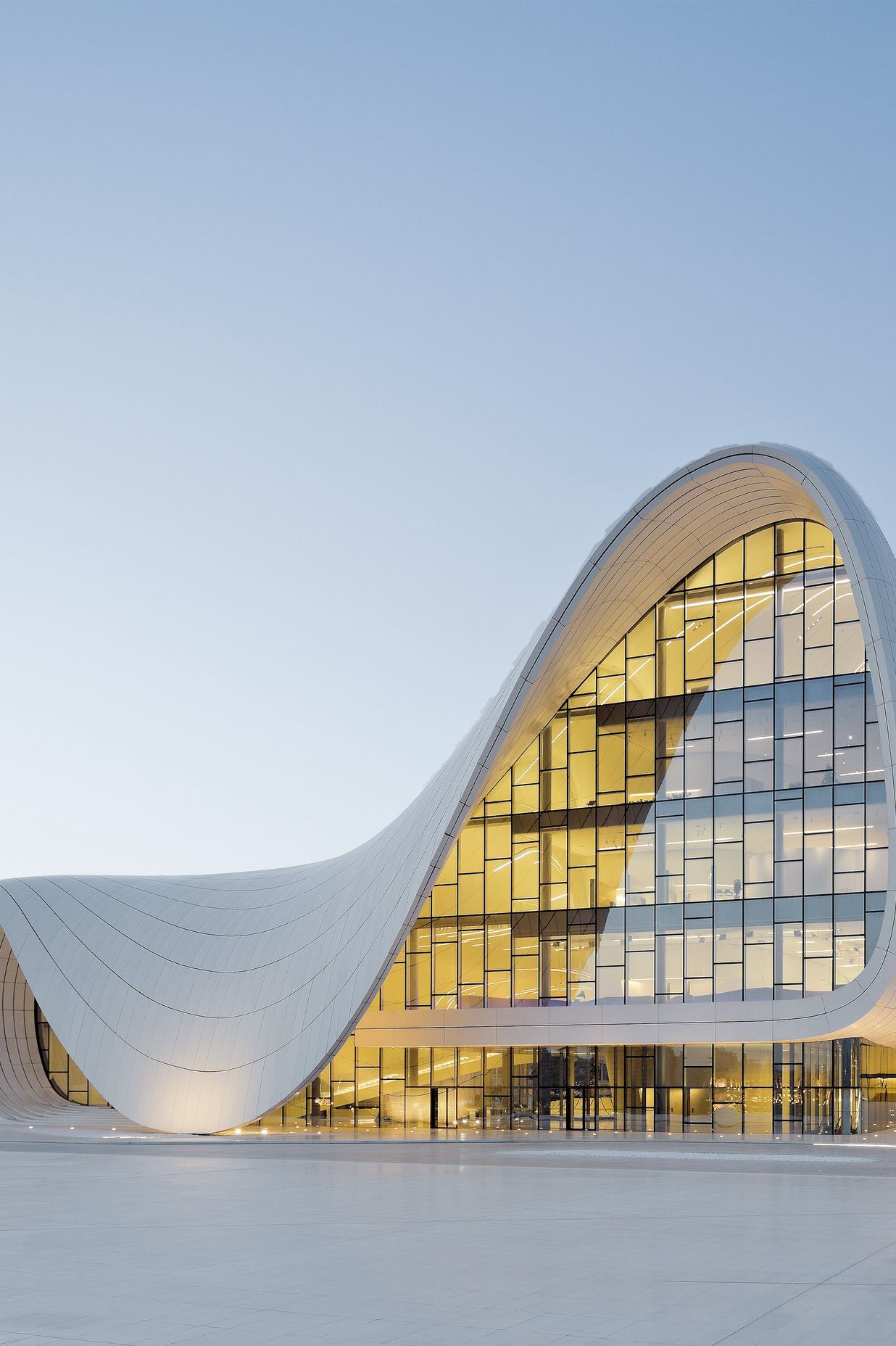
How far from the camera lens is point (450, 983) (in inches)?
1746

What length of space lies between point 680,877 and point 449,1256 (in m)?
29.5

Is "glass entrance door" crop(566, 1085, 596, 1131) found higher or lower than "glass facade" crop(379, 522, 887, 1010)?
lower

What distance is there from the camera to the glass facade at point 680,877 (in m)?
39.0

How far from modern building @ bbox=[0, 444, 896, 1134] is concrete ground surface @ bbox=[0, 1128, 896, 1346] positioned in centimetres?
1513

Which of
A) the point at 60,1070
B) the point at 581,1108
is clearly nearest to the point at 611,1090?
the point at 581,1108

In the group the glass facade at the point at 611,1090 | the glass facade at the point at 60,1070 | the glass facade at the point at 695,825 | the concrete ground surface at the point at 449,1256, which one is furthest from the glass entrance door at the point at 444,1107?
the concrete ground surface at the point at 449,1256

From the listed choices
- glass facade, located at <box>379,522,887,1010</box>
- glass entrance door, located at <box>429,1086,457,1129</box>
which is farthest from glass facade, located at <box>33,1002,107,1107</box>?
glass entrance door, located at <box>429,1086,457,1129</box>

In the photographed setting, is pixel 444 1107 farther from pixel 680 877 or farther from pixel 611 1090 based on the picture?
pixel 680 877

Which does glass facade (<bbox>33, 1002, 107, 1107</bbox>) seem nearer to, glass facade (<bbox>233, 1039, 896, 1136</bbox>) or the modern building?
the modern building

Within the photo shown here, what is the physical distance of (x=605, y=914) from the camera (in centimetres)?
4212

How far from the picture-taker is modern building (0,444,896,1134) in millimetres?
38344

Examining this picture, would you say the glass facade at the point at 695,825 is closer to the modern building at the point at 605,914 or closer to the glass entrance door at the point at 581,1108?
the modern building at the point at 605,914

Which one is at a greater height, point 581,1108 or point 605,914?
point 605,914

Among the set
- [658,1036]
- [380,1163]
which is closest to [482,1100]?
[658,1036]
